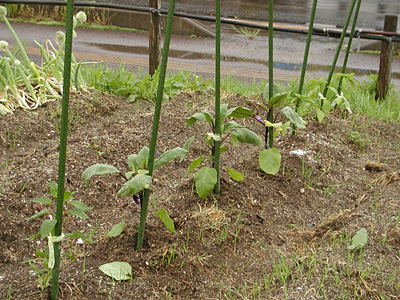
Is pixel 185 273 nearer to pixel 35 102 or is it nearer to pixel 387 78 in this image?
pixel 35 102

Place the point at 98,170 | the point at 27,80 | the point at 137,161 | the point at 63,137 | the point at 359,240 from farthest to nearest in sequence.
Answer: the point at 27,80, the point at 359,240, the point at 137,161, the point at 98,170, the point at 63,137

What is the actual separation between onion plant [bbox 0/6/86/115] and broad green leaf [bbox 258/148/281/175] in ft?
5.55

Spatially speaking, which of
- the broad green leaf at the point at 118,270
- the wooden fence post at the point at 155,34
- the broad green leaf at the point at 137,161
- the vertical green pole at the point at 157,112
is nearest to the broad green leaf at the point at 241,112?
the broad green leaf at the point at 137,161

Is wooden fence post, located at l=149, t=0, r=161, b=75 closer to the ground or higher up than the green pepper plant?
higher up

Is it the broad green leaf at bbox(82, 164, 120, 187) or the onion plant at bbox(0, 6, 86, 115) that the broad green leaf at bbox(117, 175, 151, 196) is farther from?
the onion plant at bbox(0, 6, 86, 115)

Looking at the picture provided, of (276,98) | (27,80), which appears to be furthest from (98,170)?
(27,80)

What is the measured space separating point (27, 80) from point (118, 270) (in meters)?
2.17

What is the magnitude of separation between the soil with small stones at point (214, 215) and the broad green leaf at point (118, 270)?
0.03m

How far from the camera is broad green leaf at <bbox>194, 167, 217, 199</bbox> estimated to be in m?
2.46

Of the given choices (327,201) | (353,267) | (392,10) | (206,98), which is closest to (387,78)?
(206,98)

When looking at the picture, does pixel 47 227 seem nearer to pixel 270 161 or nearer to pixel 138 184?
pixel 138 184

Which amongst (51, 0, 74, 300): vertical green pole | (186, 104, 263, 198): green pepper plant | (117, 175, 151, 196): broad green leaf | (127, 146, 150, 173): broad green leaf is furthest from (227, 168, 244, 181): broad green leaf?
(51, 0, 74, 300): vertical green pole

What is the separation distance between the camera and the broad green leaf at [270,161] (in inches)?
105

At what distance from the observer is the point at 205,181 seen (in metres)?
2.46
